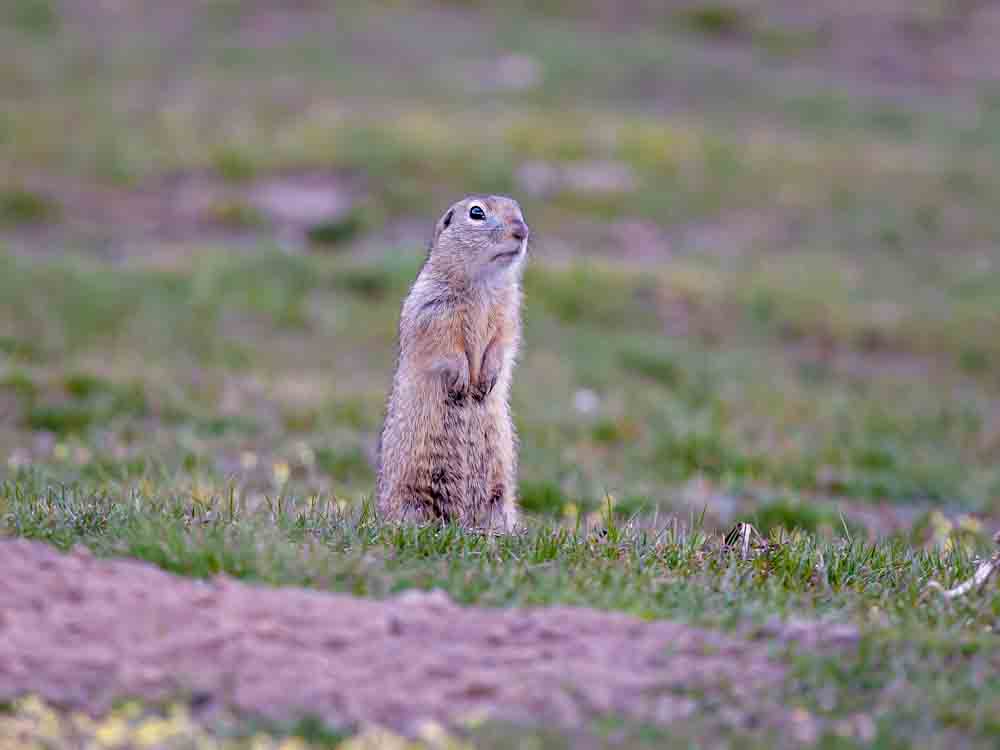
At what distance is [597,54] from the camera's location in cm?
2327

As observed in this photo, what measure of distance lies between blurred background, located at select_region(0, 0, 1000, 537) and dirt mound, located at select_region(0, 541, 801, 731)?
2.13 m

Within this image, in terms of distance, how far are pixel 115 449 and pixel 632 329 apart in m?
6.58

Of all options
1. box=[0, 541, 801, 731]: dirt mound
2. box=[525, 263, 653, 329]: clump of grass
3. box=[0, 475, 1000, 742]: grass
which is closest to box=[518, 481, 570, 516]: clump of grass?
box=[0, 475, 1000, 742]: grass

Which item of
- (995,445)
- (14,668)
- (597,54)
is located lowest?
(995,445)

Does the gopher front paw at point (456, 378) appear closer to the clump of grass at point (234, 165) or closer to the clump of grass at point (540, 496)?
the clump of grass at point (540, 496)

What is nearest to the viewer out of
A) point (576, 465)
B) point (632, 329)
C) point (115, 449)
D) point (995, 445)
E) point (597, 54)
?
point (115, 449)

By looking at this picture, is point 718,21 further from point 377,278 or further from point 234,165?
point 377,278

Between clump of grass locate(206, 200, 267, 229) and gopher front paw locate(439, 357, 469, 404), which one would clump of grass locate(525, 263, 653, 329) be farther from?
gopher front paw locate(439, 357, 469, 404)

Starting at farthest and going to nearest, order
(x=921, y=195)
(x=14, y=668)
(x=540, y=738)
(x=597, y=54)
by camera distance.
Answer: (x=597, y=54)
(x=921, y=195)
(x=14, y=668)
(x=540, y=738)

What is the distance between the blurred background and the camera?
10.8 metres

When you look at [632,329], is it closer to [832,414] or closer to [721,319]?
[721,319]

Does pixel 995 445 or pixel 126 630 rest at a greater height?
pixel 126 630

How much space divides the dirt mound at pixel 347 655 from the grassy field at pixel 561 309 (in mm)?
209

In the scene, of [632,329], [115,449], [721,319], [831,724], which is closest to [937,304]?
[721,319]
